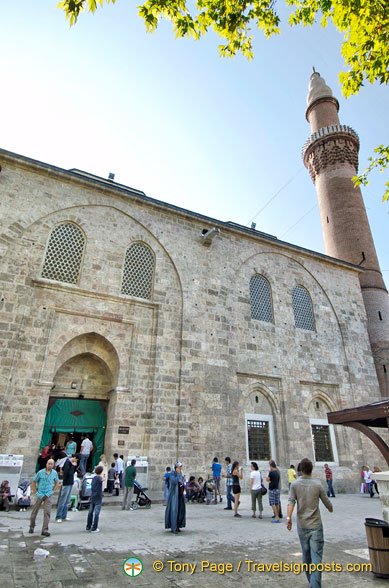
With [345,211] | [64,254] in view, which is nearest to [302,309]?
[345,211]

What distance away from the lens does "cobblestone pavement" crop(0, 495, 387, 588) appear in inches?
148

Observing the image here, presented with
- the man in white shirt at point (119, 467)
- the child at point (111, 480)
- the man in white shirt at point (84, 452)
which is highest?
the man in white shirt at point (84, 452)

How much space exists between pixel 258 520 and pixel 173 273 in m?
8.07

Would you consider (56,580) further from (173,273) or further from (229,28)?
(173,273)

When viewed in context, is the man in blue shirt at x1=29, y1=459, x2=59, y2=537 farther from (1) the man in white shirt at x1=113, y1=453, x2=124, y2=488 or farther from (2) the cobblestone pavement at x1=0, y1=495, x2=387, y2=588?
(1) the man in white shirt at x1=113, y1=453, x2=124, y2=488

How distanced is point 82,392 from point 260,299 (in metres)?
7.83

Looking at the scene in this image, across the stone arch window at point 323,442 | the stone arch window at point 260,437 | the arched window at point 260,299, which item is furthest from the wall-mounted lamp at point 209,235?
the stone arch window at point 323,442

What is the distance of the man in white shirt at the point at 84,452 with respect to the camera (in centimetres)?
987

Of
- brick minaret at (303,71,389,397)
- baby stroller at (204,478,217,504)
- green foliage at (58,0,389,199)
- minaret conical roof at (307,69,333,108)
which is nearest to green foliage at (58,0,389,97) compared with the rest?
green foliage at (58,0,389,199)

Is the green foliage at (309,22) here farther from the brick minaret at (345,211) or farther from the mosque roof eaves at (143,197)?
the brick minaret at (345,211)

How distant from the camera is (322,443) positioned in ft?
45.9

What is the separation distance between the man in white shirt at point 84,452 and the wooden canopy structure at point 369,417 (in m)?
6.66

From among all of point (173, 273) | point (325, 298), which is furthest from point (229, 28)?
point (325, 298)

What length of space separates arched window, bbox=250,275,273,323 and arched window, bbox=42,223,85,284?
22.9 ft
